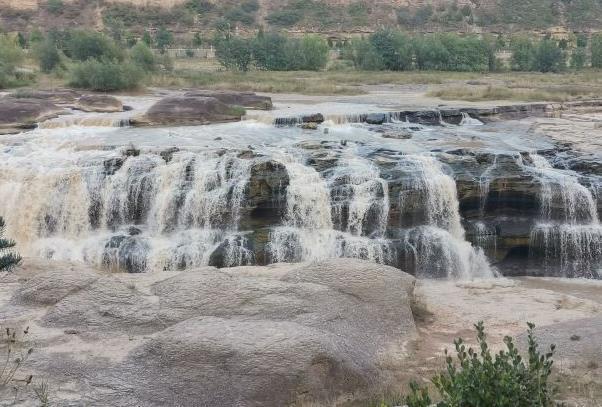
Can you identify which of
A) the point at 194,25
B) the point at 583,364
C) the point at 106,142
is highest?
the point at 194,25

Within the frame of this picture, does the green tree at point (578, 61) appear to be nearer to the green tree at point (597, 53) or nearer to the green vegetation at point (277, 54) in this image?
the green tree at point (597, 53)

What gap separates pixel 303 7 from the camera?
7156 cm

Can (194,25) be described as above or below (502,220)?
above

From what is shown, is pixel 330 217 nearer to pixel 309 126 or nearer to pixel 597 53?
pixel 309 126

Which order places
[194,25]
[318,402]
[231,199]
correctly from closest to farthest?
1. [318,402]
2. [231,199]
3. [194,25]

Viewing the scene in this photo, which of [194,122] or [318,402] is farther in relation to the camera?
[194,122]

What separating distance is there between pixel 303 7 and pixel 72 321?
219 ft

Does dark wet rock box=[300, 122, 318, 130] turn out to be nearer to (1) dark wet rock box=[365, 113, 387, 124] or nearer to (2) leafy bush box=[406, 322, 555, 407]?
(1) dark wet rock box=[365, 113, 387, 124]

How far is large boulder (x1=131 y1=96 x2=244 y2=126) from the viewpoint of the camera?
22281mm

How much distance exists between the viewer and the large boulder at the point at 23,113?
20844mm

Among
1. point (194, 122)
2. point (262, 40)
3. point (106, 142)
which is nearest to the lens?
point (106, 142)

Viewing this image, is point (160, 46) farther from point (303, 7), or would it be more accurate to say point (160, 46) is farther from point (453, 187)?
point (453, 187)

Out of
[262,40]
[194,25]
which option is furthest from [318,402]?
[194,25]

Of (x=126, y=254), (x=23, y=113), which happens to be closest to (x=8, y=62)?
(x=23, y=113)
